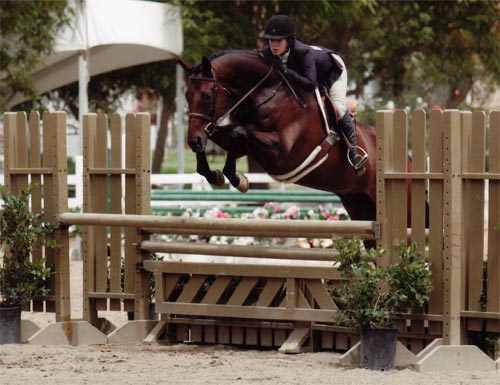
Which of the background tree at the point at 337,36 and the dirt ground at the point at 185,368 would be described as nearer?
the dirt ground at the point at 185,368

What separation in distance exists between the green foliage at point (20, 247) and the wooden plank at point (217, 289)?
971mm

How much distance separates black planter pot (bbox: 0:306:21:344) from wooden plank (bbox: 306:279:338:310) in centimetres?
176

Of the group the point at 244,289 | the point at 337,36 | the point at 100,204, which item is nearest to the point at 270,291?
the point at 244,289

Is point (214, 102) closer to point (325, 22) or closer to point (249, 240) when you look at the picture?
point (249, 240)

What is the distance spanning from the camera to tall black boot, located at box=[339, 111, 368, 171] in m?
7.26

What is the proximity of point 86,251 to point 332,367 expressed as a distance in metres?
1.85

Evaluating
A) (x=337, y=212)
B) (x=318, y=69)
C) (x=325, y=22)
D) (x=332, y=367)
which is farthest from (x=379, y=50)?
(x=332, y=367)

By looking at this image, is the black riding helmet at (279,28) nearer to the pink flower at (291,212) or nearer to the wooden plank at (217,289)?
the wooden plank at (217,289)

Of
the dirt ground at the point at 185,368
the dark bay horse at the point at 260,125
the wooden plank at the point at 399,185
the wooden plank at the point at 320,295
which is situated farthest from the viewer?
the dark bay horse at the point at 260,125

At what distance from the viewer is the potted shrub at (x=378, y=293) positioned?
231 inches

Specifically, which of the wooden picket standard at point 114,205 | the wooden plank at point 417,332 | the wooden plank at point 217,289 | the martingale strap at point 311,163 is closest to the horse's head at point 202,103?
the wooden picket standard at point 114,205

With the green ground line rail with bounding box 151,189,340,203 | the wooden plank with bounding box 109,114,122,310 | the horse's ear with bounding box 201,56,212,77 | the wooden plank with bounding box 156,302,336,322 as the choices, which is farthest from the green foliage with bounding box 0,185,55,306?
the green ground line rail with bounding box 151,189,340,203

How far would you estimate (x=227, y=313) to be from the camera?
6.66m

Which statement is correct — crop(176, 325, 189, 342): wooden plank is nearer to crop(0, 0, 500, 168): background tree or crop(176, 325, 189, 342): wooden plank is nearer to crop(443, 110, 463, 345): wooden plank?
crop(443, 110, 463, 345): wooden plank
